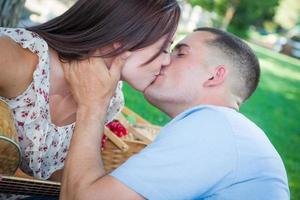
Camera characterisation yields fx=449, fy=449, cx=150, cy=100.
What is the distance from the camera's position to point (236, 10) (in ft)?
102

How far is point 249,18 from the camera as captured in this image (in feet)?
103

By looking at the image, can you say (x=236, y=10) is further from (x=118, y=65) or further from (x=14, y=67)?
(x=14, y=67)

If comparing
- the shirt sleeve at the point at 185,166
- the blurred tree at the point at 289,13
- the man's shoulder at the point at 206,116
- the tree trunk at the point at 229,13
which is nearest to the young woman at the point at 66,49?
the man's shoulder at the point at 206,116

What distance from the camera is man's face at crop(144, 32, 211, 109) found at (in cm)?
231

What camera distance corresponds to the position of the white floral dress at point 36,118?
6.86ft

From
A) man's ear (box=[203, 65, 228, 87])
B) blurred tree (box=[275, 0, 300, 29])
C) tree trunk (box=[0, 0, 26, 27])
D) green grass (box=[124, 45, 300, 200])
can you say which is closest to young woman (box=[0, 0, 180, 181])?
man's ear (box=[203, 65, 228, 87])

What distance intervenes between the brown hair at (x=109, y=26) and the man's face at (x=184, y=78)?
0.25 meters

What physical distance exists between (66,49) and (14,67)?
268 mm

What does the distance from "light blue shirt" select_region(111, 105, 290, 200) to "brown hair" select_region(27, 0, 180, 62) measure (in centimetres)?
55

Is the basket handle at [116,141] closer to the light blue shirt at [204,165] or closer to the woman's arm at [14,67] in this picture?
the woman's arm at [14,67]

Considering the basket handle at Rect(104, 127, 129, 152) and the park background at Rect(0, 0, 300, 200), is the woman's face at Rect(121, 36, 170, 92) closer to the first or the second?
the park background at Rect(0, 0, 300, 200)

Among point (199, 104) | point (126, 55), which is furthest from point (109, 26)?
point (199, 104)

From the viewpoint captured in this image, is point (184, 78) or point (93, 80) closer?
point (93, 80)

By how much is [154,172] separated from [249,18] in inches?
1219
